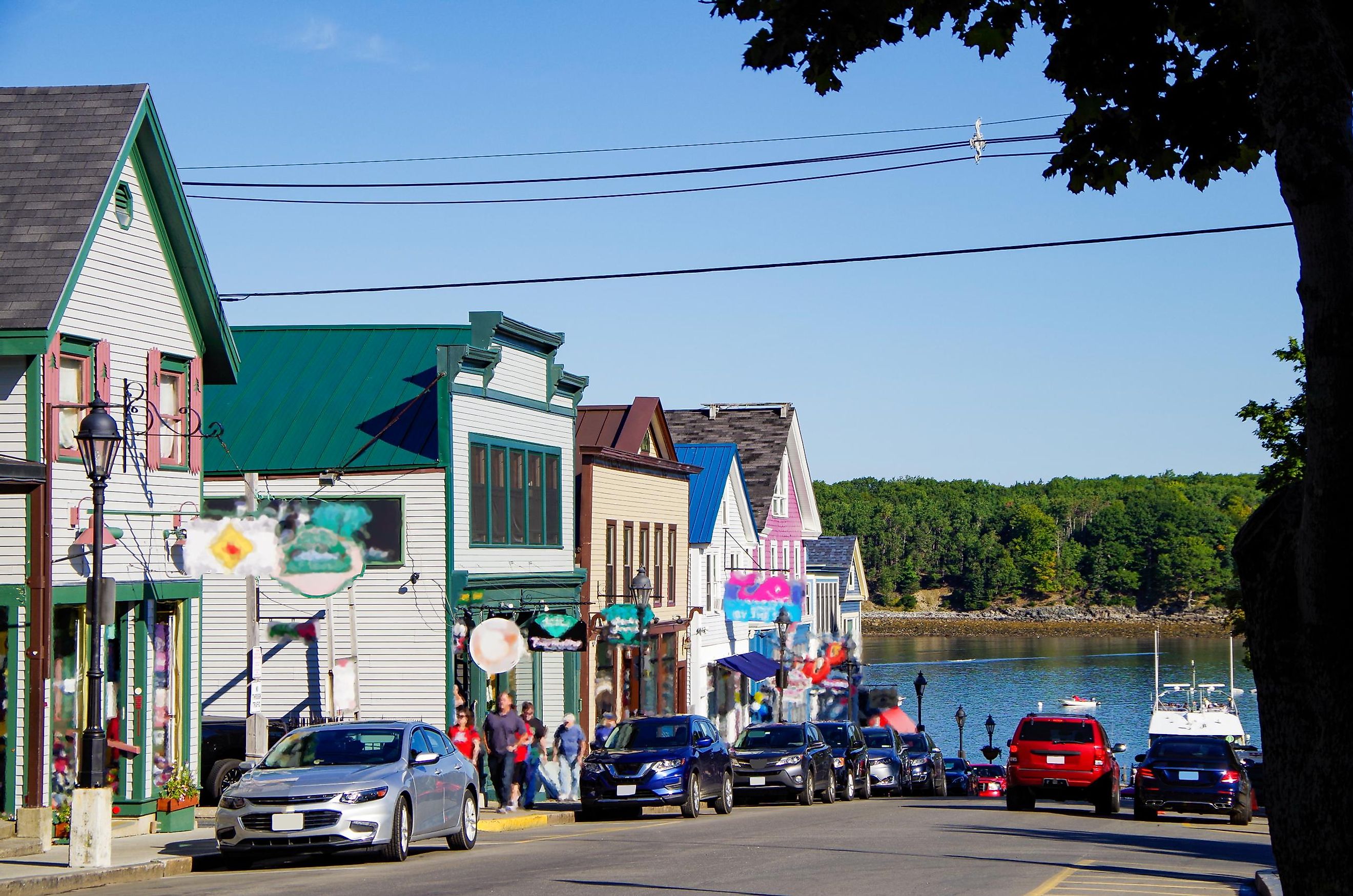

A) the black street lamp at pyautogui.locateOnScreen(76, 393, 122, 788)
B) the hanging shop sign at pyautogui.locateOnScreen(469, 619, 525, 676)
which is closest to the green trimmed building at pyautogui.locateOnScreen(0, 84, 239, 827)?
the black street lamp at pyautogui.locateOnScreen(76, 393, 122, 788)

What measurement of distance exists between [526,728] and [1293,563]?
68.8 ft

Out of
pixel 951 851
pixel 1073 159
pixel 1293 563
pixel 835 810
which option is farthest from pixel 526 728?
pixel 1293 563

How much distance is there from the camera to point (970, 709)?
11231 cm

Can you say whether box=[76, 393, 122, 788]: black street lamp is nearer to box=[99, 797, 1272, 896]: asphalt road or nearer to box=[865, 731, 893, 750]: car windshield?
box=[99, 797, 1272, 896]: asphalt road

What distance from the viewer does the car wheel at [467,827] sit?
64.5 feet

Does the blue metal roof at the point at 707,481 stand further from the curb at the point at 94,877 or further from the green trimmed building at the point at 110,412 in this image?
the curb at the point at 94,877

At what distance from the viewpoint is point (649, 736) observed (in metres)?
26.5

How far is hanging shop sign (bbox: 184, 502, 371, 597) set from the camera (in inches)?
905

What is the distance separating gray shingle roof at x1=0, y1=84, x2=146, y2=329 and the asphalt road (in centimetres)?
751

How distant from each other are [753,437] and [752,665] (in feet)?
35.1

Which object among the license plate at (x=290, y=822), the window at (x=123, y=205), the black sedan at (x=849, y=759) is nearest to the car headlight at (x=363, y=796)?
the license plate at (x=290, y=822)

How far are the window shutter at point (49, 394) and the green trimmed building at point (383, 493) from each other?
9831 millimetres

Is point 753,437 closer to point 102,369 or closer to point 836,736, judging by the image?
point 836,736

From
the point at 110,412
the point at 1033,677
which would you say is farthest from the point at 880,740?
the point at 1033,677
